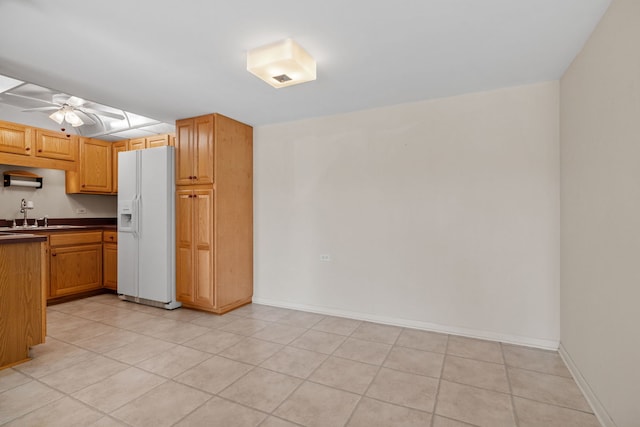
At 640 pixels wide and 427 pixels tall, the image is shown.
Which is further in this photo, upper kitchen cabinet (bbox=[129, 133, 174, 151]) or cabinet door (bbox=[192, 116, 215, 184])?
upper kitchen cabinet (bbox=[129, 133, 174, 151])

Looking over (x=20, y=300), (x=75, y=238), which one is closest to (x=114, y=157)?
(x=75, y=238)

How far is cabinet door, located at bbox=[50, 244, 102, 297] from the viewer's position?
3.94m

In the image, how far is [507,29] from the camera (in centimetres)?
192

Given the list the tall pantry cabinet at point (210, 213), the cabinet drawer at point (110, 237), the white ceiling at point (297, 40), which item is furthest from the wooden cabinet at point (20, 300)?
the cabinet drawer at point (110, 237)

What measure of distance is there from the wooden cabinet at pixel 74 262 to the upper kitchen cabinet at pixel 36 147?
1062mm

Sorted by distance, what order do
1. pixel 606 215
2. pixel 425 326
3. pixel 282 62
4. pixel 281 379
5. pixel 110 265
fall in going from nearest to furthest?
pixel 606 215, pixel 282 62, pixel 281 379, pixel 425 326, pixel 110 265

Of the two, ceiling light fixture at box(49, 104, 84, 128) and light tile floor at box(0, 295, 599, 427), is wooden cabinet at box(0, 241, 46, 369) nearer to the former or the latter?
light tile floor at box(0, 295, 599, 427)

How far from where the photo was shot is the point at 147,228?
3.78 metres

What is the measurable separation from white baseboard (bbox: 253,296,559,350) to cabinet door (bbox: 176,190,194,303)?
3.01ft

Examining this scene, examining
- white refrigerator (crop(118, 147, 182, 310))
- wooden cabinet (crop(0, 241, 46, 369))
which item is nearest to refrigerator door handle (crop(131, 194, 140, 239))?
white refrigerator (crop(118, 147, 182, 310))

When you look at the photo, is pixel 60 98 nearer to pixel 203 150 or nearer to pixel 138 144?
pixel 138 144

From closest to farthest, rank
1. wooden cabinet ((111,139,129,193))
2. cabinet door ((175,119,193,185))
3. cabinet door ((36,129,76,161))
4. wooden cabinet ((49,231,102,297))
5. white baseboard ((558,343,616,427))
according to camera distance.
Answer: white baseboard ((558,343,616,427))
cabinet door ((175,119,193,185))
wooden cabinet ((49,231,102,297))
cabinet door ((36,129,76,161))
wooden cabinet ((111,139,129,193))

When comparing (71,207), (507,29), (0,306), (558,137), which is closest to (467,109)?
(558,137)

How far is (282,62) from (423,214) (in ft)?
6.44
